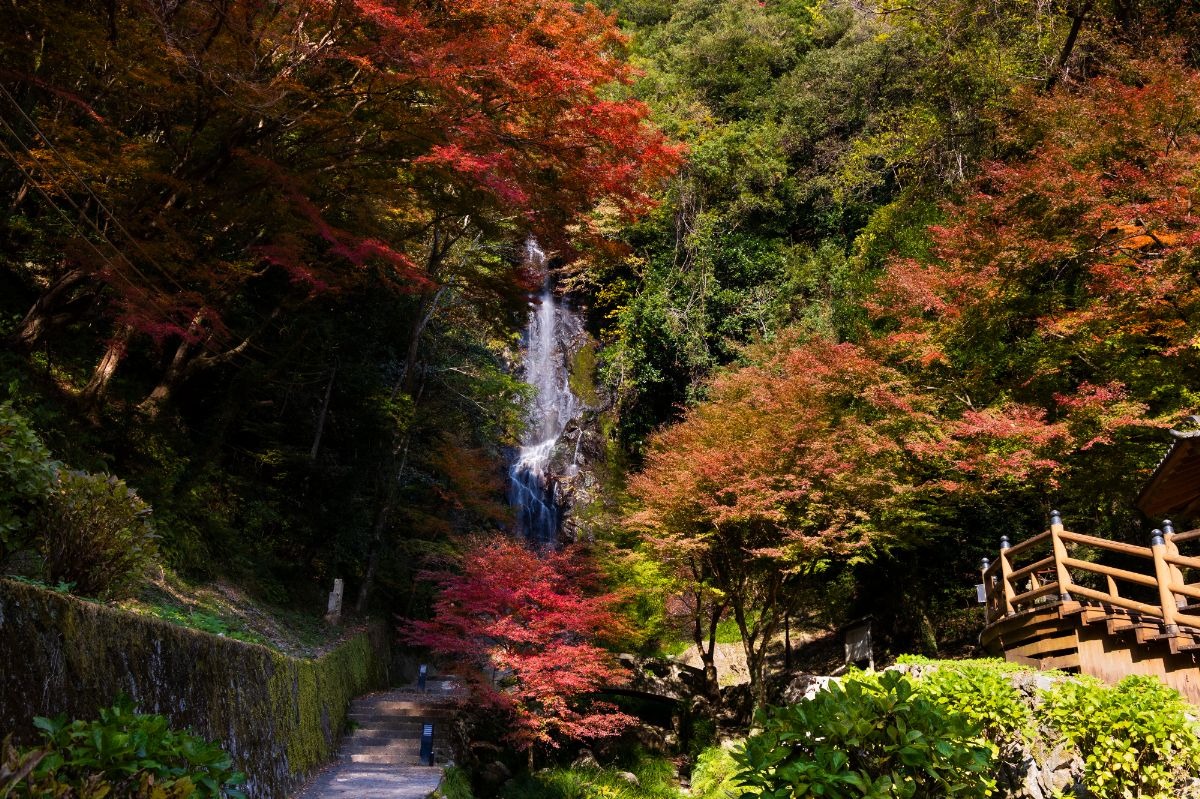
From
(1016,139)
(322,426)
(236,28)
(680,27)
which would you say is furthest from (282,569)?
(680,27)

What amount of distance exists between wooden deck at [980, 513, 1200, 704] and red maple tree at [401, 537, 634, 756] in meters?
5.53

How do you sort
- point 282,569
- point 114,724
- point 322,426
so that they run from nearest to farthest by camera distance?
point 114,724 → point 282,569 → point 322,426

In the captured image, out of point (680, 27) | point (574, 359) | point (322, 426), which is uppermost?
point (680, 27)

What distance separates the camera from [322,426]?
49.1 feet

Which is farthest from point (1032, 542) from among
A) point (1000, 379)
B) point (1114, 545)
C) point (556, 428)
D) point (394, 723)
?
point (556, 428)

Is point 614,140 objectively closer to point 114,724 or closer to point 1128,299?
point 1128,299

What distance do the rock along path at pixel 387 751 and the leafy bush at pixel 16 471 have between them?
15.0ft

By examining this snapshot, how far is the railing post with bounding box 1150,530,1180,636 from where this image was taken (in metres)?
5.99

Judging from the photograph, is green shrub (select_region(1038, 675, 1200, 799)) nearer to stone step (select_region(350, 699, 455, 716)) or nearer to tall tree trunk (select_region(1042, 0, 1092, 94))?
stone step (select_region(350, 699, 455, 716))

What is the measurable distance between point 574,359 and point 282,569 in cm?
1291

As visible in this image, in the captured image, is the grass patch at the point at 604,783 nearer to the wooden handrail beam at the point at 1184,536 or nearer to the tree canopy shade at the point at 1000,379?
the tree canopy shade at the point at 1000,379

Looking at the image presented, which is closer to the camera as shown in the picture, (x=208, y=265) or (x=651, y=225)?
(x=208, y=265)

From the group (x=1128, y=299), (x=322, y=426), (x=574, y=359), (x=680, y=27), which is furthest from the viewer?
(x=680, y=27)

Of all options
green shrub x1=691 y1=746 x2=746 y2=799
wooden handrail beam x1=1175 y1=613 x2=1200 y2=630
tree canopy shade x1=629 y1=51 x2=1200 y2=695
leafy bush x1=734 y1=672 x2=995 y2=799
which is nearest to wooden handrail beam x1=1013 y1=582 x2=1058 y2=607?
wooden handrail beam x1=1175 y1=613 x2=1200 y2=630
